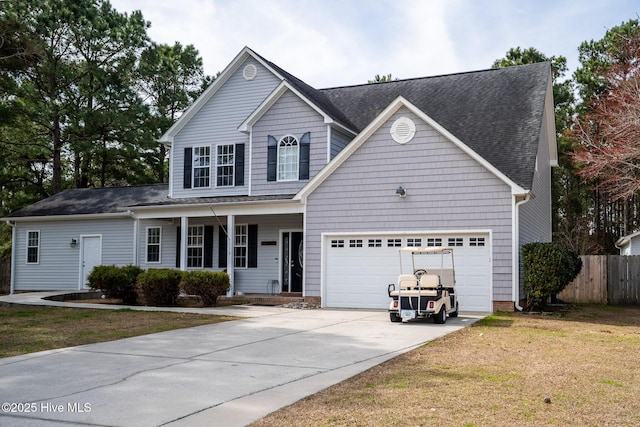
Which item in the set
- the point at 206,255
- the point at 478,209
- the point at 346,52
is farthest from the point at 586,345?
the point at 206,255

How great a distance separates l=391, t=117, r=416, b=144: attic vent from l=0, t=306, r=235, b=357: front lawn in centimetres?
656

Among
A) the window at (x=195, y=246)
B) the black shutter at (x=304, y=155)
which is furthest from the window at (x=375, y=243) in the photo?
the window at (x=195, y=246)

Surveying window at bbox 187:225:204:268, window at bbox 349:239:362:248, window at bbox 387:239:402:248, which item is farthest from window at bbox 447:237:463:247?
window at bbox 187:225:204:268

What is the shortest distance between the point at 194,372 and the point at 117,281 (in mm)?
11704

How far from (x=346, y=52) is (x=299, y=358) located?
1129 centimetres

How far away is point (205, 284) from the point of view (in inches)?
695

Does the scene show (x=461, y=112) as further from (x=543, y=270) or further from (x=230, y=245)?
(x=230, y=245)

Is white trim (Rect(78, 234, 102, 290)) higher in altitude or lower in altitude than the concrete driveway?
higher

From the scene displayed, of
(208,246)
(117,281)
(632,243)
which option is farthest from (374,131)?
A: (632,243)

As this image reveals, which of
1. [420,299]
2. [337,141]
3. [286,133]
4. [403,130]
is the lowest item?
[420,299]

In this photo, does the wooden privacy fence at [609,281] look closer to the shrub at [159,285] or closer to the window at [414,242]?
the window at [414,242]

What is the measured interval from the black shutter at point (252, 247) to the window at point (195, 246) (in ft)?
6.45

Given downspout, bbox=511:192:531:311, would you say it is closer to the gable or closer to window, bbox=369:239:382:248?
the gable

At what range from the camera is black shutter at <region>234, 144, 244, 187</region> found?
21.2 m
